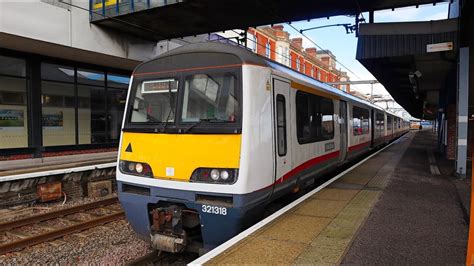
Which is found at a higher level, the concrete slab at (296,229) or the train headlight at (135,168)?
the train headlight at (135,168)

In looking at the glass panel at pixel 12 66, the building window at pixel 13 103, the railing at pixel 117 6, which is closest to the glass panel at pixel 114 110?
the building window at pixel 13 103

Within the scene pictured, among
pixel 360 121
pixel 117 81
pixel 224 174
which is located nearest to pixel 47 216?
pixel 224 174

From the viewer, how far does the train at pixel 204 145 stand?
4582 millimetres

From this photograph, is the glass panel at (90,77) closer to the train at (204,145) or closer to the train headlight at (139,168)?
the train at (204,145)

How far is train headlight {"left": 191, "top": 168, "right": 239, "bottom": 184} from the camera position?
14.8 feet

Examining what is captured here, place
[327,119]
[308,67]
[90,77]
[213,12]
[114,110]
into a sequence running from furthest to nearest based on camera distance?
[308,67] → [114,110] → [90,77] → [213,12] → [327,119]

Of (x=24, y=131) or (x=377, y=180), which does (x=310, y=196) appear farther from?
(x=24, y=131)

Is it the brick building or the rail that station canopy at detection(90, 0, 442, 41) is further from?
the brick building

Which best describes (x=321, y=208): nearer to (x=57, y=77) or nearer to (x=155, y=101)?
(x=155, y=101)

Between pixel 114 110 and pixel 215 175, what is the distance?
13.9 metres

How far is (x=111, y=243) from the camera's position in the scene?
20.3 ft

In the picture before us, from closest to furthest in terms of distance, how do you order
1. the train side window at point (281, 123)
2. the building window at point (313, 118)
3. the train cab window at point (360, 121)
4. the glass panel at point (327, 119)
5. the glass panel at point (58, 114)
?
the train side window at point (281, 123) < the building window at point (313, 118) < the glass panel at point (327, 119) < the train cab window at point (360, 121) < the glass panel at point (58, 114)

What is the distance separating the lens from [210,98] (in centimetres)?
496

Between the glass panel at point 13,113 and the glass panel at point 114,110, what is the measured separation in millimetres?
4124
